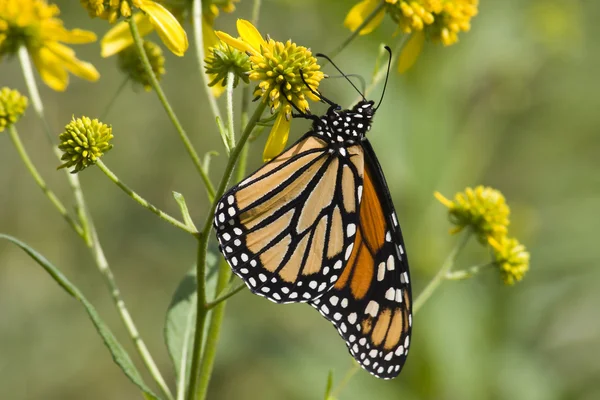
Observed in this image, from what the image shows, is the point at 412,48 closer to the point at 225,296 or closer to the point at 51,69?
the point at 225,296

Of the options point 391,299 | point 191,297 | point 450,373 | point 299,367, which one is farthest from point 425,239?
point 191,297

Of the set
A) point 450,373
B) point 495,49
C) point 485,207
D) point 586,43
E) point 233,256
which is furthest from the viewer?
point 586,43

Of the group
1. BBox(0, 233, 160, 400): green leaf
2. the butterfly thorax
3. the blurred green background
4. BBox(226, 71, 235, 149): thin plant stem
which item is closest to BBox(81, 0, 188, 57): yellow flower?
BBox(226, 71, 235, 149): thin plant stem

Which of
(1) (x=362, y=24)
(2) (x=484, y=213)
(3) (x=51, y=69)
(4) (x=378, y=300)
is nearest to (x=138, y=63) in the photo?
(3) (x=51, y=69)

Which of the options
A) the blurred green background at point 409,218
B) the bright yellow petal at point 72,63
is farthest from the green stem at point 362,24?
the blurred green background at point 409,218

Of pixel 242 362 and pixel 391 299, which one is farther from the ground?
pixel 391 299

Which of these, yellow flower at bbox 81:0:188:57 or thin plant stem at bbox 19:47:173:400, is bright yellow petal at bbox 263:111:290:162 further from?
thin plant stem at bbox 19:47:173:400

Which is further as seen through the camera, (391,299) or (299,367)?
(299,367)

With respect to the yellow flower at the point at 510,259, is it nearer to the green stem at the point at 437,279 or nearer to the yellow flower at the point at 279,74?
the green stem at the point at 437,279

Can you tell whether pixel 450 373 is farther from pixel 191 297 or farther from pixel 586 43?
pixel 586 43
